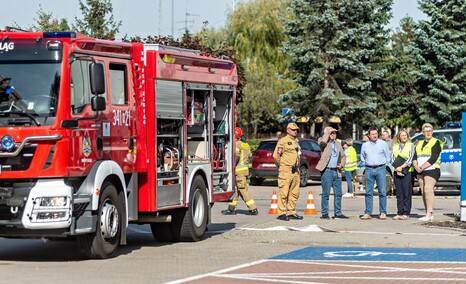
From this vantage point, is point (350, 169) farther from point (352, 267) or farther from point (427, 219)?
point (352, 267)

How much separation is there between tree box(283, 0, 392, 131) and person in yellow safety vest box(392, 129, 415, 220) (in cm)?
3060

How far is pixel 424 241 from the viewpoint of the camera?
52.1 ft

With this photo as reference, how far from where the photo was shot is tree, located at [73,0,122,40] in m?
37.9

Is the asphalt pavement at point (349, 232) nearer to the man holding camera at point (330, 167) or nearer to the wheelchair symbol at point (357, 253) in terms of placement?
the man holding camera at point (330, 167)

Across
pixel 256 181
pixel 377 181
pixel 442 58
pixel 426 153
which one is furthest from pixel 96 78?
pixel 442 58

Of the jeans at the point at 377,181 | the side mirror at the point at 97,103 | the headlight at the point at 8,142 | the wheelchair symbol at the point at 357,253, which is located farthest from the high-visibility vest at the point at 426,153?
the headlight at the point at 8,142

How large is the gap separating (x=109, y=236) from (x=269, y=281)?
3.08 meters

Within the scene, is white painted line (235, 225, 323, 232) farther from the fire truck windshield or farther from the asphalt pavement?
the fire truck windshield

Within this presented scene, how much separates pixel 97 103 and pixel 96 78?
0.34 meters

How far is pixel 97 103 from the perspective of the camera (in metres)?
13.7

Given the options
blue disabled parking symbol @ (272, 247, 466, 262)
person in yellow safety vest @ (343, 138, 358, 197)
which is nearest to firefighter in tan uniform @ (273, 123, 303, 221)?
blue disabled parking symbol @ (272, 247, 466, 262)

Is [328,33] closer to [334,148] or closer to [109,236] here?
[334,148]

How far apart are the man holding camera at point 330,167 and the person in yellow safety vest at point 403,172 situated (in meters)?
1.09

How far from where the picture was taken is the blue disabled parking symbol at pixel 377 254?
14258 millimetres
